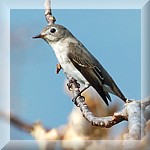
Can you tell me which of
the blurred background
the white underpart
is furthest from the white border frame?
the white underpart

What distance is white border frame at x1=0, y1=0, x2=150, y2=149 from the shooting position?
1701 millimetres

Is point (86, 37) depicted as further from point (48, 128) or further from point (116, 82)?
point (48, 128)

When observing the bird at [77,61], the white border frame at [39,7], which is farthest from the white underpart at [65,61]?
the white border frame at [39,7]

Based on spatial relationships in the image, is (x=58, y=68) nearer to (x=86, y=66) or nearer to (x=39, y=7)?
(x=86, y=66)

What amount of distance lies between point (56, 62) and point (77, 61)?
6 centimetres

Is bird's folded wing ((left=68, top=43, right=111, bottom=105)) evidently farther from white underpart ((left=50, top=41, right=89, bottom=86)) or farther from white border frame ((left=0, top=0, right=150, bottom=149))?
white border frame ((left=0, top=0, right=150, bottom=149))

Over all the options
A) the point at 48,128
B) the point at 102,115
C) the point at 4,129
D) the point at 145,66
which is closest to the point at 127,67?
the point at 145,66

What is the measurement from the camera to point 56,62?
172 centimetres

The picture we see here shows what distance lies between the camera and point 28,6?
170 cm

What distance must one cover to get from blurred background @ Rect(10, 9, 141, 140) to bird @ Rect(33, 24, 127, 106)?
0.6 inches

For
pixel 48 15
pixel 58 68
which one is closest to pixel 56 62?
pixel 58 68

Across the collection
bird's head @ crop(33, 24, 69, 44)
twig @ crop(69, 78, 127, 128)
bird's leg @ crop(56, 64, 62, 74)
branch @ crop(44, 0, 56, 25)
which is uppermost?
branch @ crop(44, 0, 56, 25)

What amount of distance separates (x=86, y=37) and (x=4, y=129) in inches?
13.8

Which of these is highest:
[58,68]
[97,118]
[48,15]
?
[48,15]
